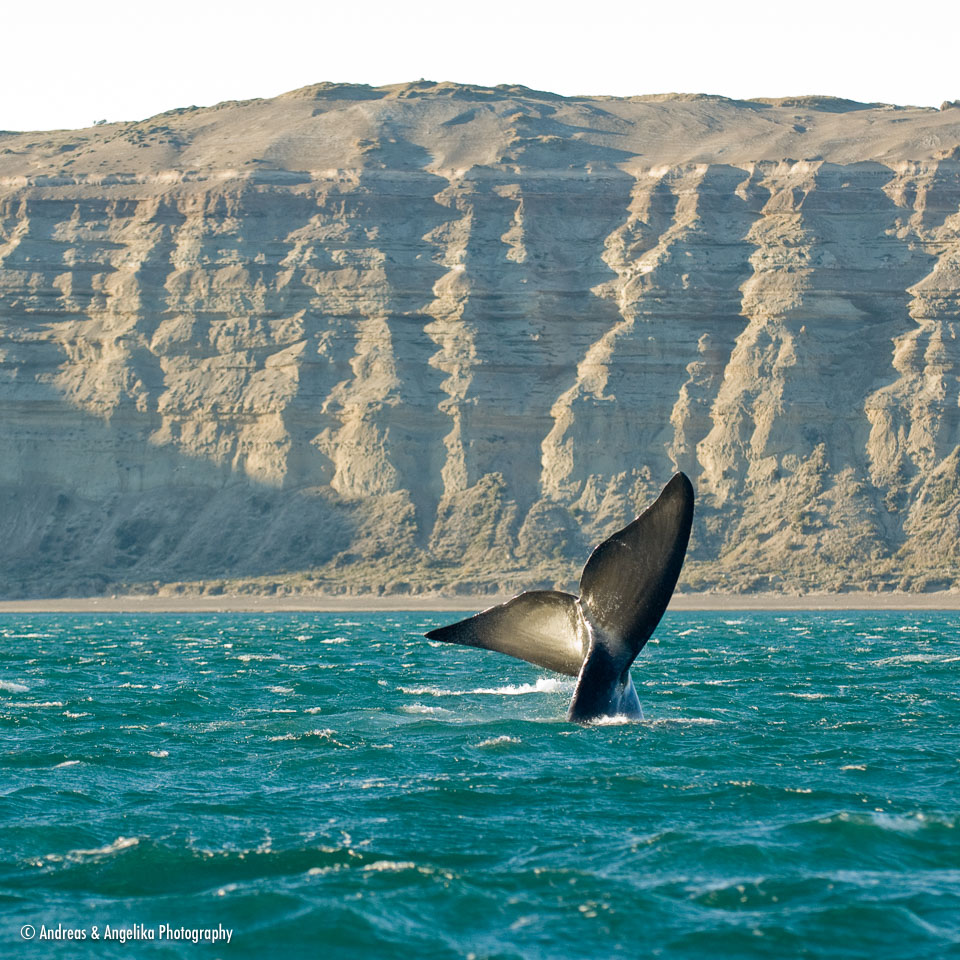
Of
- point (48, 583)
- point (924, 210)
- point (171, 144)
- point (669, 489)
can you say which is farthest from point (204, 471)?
point (669, 489)

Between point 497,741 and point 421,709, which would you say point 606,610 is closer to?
point 497,741

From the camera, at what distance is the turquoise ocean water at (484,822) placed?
13594 millimetres

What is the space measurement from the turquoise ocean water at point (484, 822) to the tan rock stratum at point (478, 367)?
67360mm

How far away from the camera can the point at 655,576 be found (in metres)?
18.5

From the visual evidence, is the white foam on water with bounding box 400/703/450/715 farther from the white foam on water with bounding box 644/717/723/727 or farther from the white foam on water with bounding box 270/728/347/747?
the white foam on water with bounding box 644/717/723/727

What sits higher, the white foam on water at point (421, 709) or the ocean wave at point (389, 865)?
the ocean wave at point (389, 865)

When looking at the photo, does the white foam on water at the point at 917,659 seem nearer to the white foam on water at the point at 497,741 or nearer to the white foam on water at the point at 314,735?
the white foam on water at the point at 497,741

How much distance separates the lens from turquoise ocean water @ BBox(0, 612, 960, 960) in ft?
44.6

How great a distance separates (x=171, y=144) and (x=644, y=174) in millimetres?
41805

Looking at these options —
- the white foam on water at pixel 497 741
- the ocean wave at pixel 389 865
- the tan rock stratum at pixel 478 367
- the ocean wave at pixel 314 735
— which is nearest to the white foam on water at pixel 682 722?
the white foam on water at pixel 497 741

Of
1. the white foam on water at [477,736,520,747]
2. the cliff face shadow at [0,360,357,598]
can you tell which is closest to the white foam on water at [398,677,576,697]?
the white foam on water at [477,736,520,747]

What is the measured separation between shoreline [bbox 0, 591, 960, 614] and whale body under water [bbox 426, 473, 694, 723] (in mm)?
70509

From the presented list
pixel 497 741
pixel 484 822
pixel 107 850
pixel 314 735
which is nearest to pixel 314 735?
pixel 314 735

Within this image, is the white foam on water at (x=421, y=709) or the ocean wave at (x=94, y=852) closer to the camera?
the ocean wave at (x=94, y=852)
